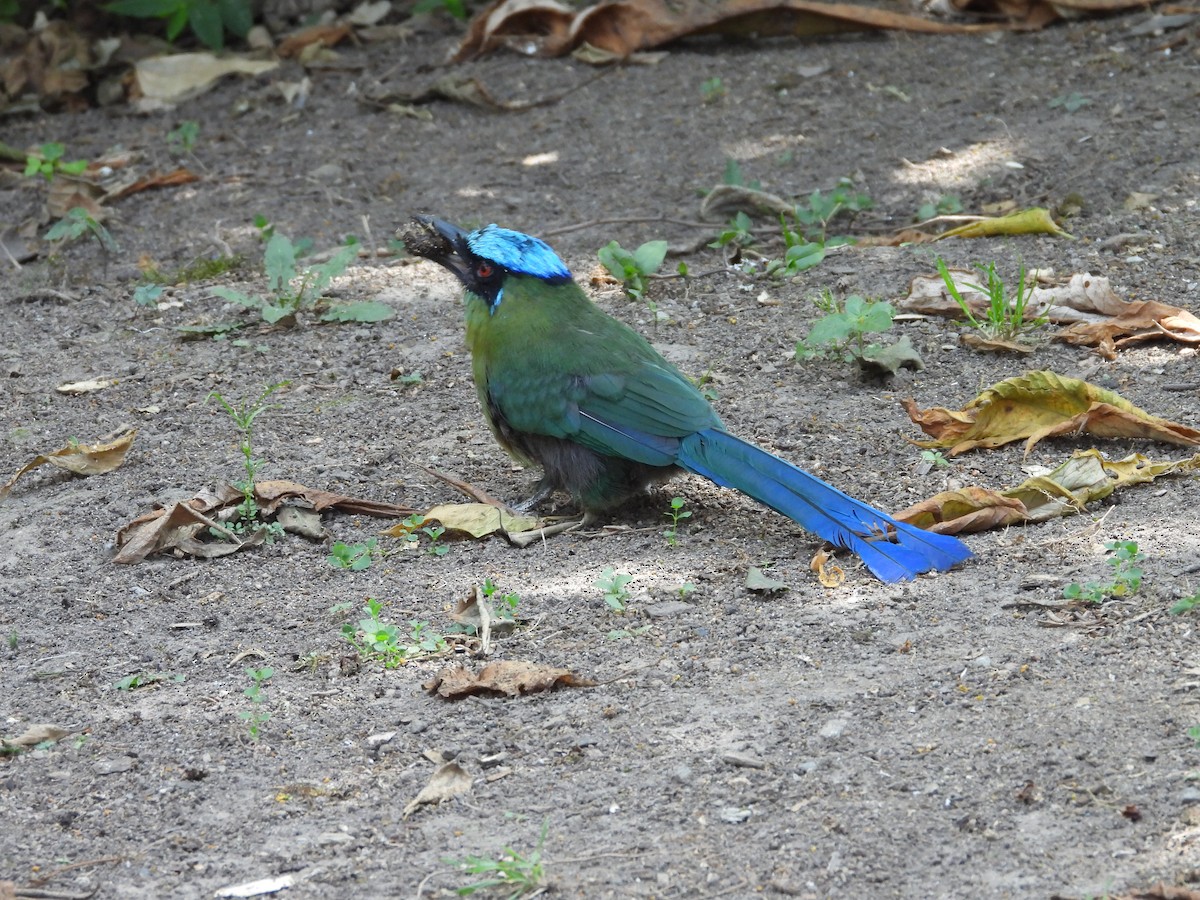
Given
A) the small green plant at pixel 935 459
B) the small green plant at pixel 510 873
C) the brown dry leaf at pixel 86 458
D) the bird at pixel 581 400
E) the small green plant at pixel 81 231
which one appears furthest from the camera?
the small green plant at pixel 81 231

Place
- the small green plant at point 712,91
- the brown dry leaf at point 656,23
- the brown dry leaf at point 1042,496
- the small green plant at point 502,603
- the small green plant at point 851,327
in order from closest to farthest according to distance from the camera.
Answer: the small green plant at point 502,603
the brown dry leaf at point 1042,496
the small green plant at point 851,327
the small green plant at point 712,91
the brown dry leaf at point 656,23

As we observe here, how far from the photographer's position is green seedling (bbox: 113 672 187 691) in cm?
365

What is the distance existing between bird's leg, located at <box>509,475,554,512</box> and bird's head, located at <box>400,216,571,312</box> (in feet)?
1.96

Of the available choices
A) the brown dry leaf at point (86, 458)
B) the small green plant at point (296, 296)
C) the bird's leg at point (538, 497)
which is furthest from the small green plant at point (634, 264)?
the brown dry leaf at point (86, 458)

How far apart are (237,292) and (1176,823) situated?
14.6 ft

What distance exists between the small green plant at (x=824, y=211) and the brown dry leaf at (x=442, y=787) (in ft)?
12.7

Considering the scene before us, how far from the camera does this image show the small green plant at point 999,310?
5215 mm

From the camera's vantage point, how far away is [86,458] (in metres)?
4.96

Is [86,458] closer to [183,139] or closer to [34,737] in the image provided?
[34,737]

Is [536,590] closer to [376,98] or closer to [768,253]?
[768,253]

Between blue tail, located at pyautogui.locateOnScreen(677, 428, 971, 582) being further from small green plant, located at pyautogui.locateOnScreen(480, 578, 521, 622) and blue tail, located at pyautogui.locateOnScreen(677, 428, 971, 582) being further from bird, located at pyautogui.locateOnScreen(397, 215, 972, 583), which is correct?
small green plant, located at pyautogui.locateOnScreen(480, 578, 521, 622)

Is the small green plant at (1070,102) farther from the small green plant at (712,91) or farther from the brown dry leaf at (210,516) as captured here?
the brown dry leaf at (210,516)

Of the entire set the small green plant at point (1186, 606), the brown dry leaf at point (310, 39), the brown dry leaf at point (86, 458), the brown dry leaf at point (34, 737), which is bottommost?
the brown dry leaf at point (86, 458)

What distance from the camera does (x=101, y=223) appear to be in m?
7.36
